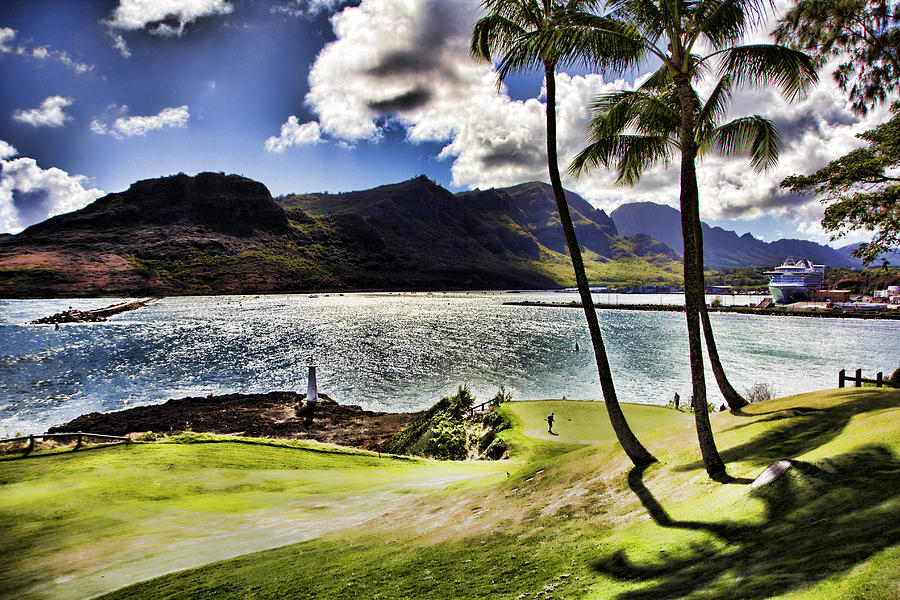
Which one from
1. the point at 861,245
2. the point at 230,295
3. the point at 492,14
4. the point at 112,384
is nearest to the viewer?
the point at 492,14

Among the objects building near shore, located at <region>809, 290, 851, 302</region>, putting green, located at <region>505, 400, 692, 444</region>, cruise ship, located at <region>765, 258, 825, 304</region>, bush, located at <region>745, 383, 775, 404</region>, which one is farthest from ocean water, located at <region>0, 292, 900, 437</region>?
building near shore, located at <region>809, 290, 851, 302</region>

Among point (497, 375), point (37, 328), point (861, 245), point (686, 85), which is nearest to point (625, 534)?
point (686, 85)

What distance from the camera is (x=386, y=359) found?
63.5 meters

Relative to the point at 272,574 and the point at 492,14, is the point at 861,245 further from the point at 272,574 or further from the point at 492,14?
the point at 272,574

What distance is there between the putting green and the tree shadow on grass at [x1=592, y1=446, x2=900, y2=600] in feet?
54.2

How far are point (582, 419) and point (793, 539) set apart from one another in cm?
2309

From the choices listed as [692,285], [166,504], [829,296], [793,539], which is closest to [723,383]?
[692,285]

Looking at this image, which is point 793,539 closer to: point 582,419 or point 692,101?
point 692,101

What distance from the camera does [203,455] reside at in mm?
16797

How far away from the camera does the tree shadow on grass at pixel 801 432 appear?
8164mm

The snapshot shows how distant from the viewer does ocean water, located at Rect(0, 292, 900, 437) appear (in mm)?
44188

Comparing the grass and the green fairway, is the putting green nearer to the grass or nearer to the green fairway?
the green fairway

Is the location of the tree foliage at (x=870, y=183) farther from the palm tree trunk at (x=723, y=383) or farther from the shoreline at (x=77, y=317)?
the shoreline at (x=77, y=317)

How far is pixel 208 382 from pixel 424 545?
4777 cm
